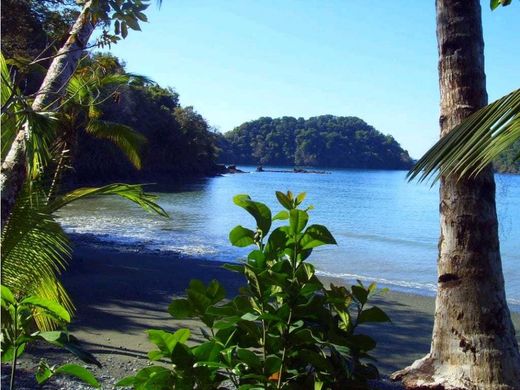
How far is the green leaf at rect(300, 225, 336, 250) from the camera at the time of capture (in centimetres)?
241

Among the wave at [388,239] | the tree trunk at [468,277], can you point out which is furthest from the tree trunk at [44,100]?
the wave at [388,239]

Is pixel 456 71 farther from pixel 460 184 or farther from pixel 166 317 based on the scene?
pixel 166 317

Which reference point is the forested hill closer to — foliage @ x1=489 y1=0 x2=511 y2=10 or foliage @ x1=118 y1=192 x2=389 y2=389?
foliage @ x1=489 y1=0 x2=511 y2=10

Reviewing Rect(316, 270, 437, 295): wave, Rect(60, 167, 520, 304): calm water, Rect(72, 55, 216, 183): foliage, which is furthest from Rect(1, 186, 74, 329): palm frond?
Rect(72, 55, 216, 183): foliage

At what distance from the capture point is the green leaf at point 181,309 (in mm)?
2406

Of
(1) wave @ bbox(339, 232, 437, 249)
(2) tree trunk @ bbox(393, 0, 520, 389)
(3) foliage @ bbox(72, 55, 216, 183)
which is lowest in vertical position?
(1) wave @ bbox(339, 232, 437, 249)

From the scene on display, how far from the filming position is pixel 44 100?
122 inches

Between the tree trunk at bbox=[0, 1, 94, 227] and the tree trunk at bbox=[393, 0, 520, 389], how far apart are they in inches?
90.4

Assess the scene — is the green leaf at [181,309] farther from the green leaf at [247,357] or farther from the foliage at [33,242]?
the foliage at [33,242]

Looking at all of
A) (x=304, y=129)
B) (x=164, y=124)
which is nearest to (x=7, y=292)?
(x=164, y=124)

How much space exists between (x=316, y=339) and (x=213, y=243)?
65.0ft

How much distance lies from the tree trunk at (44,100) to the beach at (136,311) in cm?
243

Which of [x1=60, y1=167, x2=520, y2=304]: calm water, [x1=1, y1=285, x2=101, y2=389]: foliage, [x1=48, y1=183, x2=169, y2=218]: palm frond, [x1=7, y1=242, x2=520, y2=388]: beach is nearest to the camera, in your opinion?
[x1=1, y1=285, x2=101, y2=389]: foliage

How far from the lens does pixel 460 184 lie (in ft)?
13.2
